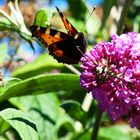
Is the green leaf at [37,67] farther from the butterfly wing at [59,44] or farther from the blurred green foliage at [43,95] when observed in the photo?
the butterfly wing at [59,44]

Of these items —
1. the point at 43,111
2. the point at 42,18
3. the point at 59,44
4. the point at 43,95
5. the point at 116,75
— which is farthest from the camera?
the point at 43,95

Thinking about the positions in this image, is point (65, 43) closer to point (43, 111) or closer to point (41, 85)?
point (41, 85)

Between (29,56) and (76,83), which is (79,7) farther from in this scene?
(76,83)

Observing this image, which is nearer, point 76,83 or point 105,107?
point 105,107

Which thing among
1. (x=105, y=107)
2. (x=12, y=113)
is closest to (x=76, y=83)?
(x=105, y=107)

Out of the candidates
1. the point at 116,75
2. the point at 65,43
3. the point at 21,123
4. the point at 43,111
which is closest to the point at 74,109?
the point at 43,111

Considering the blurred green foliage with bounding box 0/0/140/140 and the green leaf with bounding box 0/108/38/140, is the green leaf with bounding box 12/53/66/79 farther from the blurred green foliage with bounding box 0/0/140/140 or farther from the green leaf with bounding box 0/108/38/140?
the green leaf with bounding box 0/108/38/140
